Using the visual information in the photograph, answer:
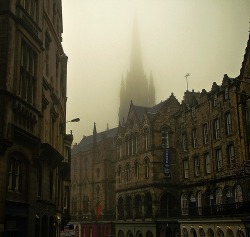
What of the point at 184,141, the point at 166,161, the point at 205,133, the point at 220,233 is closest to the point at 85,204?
the point at 166,161

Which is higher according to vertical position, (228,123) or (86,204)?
(228,123)

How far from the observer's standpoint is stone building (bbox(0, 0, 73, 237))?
62.7 ft

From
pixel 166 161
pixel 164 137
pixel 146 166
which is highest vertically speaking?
pixel 164 137

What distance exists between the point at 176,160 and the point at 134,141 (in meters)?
9.22

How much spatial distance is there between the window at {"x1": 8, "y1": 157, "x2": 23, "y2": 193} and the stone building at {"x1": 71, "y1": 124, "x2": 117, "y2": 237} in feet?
181

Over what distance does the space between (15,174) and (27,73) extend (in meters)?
5.37

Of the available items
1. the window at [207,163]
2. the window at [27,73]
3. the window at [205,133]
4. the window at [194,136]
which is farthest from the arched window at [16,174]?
the window at [194,136]

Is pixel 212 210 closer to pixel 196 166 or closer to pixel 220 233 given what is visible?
pixel 220 233

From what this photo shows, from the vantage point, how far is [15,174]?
20.7m

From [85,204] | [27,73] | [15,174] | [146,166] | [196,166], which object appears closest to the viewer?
[15,174]

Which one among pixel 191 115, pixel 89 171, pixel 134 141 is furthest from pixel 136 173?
pixel 89 171

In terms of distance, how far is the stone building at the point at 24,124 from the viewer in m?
19.1

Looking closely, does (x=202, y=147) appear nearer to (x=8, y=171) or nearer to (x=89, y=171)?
(x=8, y=171)

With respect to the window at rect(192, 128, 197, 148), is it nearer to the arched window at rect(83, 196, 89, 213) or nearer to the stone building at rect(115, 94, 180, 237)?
the stone building at rect(115, 94, 180, 237)
